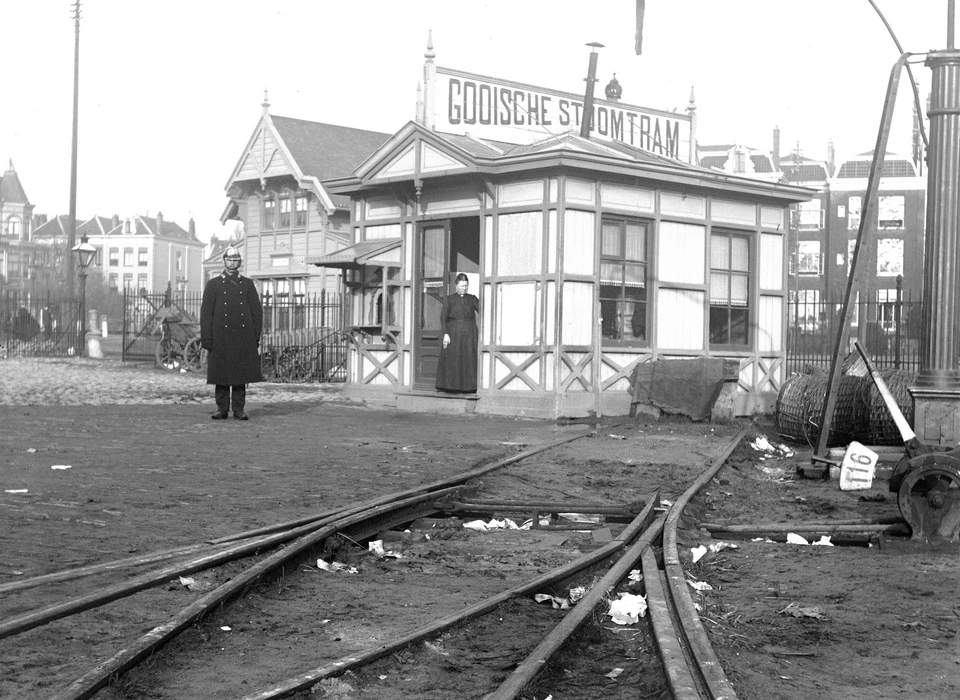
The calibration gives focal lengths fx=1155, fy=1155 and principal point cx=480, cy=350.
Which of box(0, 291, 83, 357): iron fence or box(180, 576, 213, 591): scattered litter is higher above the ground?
box(0, 291, 83, 357): iron fence

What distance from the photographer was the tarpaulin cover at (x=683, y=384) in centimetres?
1623

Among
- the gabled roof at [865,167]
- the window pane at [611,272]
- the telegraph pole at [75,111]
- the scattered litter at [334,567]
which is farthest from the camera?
the gabled roof at [865,167]

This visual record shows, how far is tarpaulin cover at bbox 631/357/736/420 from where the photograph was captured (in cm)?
1623

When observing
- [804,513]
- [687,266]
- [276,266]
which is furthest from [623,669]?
[276,266]

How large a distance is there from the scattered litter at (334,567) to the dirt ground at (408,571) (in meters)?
0.20

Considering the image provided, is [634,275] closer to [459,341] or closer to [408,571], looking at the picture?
[459,341]

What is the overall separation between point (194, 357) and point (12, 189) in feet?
351

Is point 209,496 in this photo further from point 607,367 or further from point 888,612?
point 607,367

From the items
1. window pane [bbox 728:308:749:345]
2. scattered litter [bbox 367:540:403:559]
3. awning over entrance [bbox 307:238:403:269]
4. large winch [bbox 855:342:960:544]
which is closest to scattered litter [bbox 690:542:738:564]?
A: large winch [bbox 855:342:960:544]

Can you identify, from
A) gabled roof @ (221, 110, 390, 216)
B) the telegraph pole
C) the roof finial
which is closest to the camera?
the roof finial

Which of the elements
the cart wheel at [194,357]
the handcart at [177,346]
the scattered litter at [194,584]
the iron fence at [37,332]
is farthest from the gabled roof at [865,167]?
the scattered litter at [194,584]

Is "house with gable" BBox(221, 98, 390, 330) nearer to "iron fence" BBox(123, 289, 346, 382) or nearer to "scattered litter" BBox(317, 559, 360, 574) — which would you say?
"iron fence" BBox(123, 289, 346, 382)

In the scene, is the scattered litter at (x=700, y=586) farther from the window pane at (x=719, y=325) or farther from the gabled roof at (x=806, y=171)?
the gabled roof at (x=806, y=171)

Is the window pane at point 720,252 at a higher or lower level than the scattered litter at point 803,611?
higher
